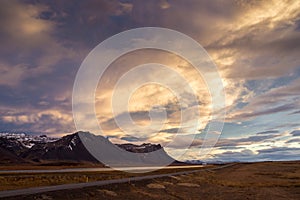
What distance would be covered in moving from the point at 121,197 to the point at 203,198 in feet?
29.9

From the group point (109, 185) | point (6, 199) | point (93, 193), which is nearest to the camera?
point (6, 199)

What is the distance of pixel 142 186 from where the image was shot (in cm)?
4597

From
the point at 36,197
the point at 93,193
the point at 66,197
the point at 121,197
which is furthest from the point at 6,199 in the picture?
the point at 121,197

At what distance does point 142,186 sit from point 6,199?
2247 centimetres

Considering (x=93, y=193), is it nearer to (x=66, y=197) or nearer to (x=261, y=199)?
(x=66, y=197)

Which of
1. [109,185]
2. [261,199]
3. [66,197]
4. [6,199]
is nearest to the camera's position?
[6,199]

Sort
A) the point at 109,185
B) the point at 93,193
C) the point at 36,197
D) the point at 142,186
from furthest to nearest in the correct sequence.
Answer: the point at 142,186 < the point at 109,185 < the point at 93,193 < the point at 36,197

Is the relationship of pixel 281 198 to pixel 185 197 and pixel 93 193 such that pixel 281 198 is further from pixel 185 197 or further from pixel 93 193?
pixel 93 193

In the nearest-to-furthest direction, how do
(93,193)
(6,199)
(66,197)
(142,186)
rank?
(6,199)
(66,197)
(93,193)
(142,186)

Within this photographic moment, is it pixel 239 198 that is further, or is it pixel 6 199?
pixel 239 198

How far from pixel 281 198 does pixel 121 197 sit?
18.1 meters

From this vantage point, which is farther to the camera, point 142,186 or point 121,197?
point 142,186

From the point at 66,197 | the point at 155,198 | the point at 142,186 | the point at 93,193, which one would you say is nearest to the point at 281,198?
the point at 155,198

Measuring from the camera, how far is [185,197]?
38.2 m
